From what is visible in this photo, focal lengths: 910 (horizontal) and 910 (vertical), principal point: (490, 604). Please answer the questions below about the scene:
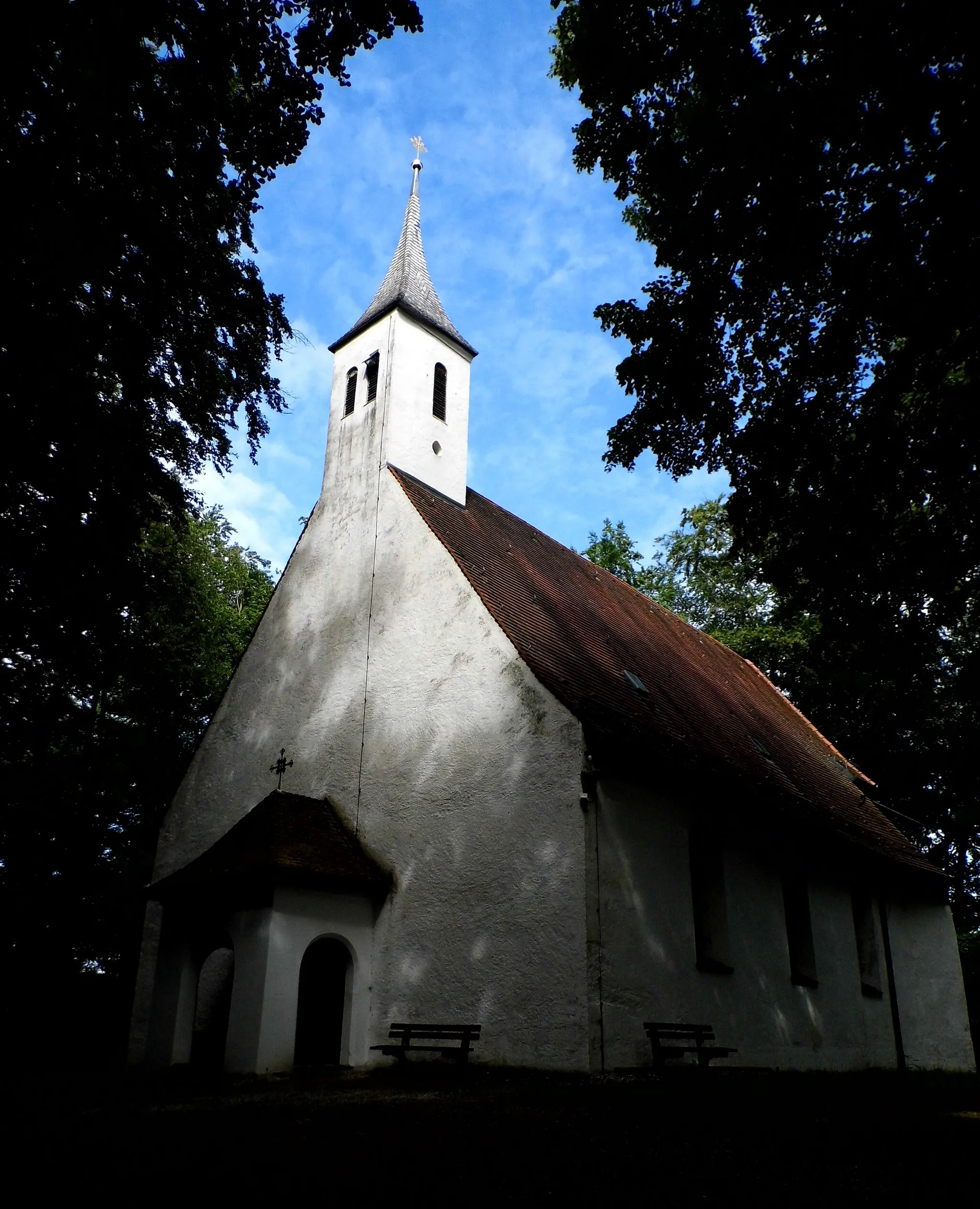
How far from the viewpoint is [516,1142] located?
20.0 ft

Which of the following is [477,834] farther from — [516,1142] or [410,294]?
[410,294]

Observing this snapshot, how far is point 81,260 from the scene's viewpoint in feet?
28.0

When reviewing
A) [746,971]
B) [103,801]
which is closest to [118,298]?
[746,971]

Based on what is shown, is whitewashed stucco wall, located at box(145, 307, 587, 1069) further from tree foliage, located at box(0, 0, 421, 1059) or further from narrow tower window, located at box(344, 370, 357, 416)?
tree foliage, located at box(0, 0, 421, 1059)

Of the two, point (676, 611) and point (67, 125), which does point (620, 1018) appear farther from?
point (676, 611)

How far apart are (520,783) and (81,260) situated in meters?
7.39

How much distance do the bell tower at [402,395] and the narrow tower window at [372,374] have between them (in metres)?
0.01

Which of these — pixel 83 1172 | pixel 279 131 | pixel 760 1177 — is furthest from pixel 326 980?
pixel 279 131

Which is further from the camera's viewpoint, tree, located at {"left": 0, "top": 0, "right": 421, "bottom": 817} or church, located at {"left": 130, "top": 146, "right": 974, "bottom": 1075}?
church, located at {"left": 130, "top": 146, "right": 974, "bottom": 1075}

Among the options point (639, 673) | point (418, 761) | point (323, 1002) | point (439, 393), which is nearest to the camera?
point (418, 761)

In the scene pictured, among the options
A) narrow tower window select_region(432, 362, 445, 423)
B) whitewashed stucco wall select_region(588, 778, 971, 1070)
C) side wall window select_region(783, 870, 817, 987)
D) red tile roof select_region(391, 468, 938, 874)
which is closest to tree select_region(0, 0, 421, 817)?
red tile roof select_region(391, 468, 938, 874)

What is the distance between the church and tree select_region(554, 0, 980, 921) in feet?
11.0

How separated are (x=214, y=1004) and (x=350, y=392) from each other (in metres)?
10.9

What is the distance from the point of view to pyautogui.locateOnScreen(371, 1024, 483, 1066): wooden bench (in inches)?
404
